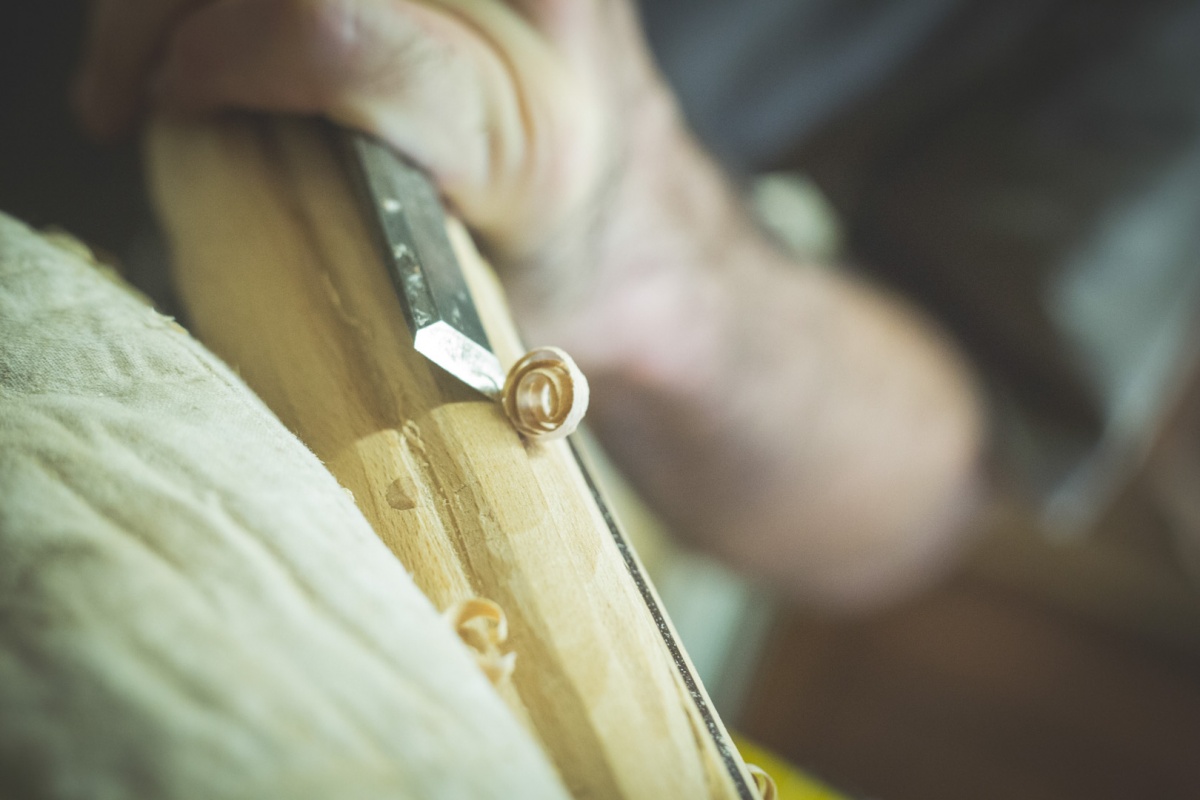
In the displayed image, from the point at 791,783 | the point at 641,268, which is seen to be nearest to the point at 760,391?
the point at 641,268

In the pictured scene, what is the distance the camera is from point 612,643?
0.67 feet

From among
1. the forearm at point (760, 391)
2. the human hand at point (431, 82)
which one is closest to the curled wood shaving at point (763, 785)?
the human hand at point (431, 82)

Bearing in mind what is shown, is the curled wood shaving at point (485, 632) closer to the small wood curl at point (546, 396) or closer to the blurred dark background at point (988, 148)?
the small wood curl at point (546, 396)

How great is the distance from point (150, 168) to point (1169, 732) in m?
1.47

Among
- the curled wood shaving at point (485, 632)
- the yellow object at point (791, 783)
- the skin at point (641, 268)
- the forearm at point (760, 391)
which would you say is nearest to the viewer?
the curled wood shaving at point (485, 632)

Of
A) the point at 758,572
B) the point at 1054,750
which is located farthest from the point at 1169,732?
the point at 758,572

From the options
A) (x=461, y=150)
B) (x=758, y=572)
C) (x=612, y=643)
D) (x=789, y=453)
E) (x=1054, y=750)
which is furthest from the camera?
(x=1054, y=750)

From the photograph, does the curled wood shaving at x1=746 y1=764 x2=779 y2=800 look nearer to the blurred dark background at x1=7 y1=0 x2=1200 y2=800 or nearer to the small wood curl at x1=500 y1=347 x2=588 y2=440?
the small wood curl at x1=500 y1=347 x2=588 y2=440

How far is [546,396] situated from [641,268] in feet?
1.18

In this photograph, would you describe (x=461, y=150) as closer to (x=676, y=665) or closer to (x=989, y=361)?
(x=676, y=665)

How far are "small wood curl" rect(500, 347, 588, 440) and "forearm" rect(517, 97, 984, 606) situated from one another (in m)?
0.30

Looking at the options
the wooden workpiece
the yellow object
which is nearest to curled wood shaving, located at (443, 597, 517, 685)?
the wooden workpiece

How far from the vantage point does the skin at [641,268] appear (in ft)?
0.98

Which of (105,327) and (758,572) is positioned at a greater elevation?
(105,327)
